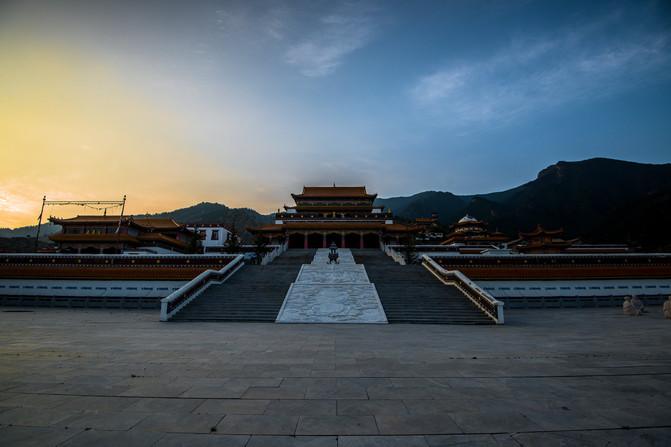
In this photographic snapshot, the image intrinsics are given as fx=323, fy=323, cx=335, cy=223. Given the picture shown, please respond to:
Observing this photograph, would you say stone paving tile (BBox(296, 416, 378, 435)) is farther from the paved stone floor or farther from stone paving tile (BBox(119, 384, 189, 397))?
stone paving tile (BBox(119, 384, 189, 397))

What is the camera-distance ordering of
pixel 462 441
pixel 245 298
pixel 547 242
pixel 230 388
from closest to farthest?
1. pixel 462 441
2. pixel 230 388
3. pixel 245 298
4. pixel 547 242

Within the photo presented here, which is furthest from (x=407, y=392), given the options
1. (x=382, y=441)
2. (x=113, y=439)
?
(x=113, y=439)

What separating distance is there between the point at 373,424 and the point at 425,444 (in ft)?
2.37

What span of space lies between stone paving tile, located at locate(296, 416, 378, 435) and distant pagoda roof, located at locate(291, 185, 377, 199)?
155 ft

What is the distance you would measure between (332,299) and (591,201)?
132 metres

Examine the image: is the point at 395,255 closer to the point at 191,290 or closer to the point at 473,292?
the point at 473,292

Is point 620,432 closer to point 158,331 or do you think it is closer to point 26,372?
point 26,372

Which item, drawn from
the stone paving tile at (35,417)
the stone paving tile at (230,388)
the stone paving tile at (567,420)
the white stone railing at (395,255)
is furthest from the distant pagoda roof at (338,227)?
the stone paving tile at (567,420)

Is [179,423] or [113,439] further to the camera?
[179,423]

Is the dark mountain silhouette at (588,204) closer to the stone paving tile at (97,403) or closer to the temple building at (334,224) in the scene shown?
the temple building at (334,224)

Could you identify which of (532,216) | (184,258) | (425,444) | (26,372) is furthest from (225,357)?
(532,216)

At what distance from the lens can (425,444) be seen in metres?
3.34

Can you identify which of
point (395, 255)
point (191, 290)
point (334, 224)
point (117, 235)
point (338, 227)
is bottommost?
point (191, 290)

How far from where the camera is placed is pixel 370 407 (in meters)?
4.43
